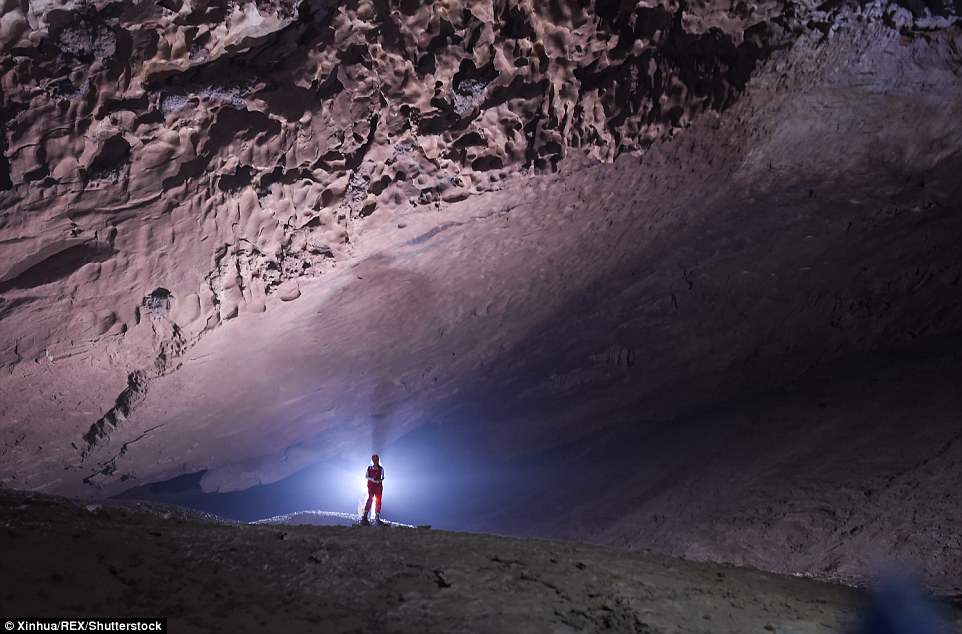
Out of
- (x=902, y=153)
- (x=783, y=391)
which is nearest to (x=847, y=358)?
(x=783, y=391)

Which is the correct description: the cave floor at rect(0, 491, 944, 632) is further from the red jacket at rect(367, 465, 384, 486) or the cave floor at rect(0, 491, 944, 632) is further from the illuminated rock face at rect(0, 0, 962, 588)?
the illuminated rock face at rect(0, 0, 962, 588)

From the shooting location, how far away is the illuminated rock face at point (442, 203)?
497 cm

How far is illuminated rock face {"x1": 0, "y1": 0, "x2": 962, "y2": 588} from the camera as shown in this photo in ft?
16.3

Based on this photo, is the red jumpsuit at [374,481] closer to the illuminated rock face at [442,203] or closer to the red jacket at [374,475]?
the red jacket at [374,475]

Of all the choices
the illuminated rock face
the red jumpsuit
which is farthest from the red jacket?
the illuminated rock face

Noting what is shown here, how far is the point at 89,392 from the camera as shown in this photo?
6.84 metres

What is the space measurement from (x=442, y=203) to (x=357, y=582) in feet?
12.2

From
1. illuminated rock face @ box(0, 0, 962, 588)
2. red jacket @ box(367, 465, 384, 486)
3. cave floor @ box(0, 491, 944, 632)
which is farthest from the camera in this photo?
red jacket @ box(367, 465, 384, 486)

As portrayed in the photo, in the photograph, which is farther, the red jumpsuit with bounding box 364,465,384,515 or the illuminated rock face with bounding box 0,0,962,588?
the red jumpsuit with bounding box 364,465,384,515

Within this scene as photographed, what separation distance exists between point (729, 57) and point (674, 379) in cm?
461

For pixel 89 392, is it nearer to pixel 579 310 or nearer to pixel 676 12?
pixel 579 310

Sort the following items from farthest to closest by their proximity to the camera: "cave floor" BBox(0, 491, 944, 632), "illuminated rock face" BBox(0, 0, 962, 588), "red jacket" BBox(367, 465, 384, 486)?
"red jacket" BBox(367, 465, 384, 486), "illuminated rock face" BBox(0, 0, 962, 588), "cave floor" BBox(0, 491, 944, 632)

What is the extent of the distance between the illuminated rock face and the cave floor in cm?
262

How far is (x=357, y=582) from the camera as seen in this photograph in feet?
10.3
